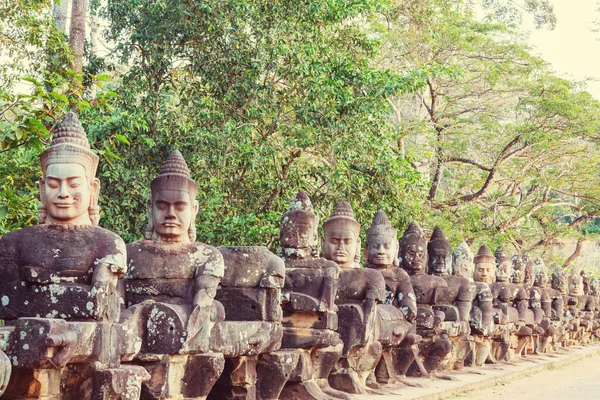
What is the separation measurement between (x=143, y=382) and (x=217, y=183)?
294 inches

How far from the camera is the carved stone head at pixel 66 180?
6684 millimetres

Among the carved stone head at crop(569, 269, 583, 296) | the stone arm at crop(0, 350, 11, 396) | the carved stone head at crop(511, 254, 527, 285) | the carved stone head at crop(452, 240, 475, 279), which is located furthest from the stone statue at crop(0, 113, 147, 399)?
the carved stone head at crop(569, 269, 583, 296)

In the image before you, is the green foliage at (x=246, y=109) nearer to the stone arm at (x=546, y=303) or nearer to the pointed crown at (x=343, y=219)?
the pointed crown at (x=343, y=219)

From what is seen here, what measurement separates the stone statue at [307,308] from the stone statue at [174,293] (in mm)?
1970

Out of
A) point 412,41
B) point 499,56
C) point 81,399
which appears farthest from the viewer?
point 499,56

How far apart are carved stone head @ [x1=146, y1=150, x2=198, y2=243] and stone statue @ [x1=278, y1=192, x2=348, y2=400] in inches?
78.5

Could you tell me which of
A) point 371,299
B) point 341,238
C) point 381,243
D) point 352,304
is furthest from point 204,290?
point 381,243

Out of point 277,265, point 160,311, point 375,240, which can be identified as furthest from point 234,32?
point 160,311

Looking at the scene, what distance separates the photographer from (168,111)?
47.1 ft

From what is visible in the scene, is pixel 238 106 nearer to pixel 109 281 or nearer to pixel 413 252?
pixel 413 252

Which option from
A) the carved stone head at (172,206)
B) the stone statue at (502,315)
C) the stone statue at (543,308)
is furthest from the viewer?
Result: the stone statue at (543,308)

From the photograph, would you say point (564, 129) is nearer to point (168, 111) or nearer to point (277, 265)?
point (168, 111)

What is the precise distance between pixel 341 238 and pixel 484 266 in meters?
7.33

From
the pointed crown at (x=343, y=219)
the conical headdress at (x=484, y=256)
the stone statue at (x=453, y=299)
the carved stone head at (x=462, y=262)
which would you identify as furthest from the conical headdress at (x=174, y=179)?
the conical headdress at (x=484, y=256)
